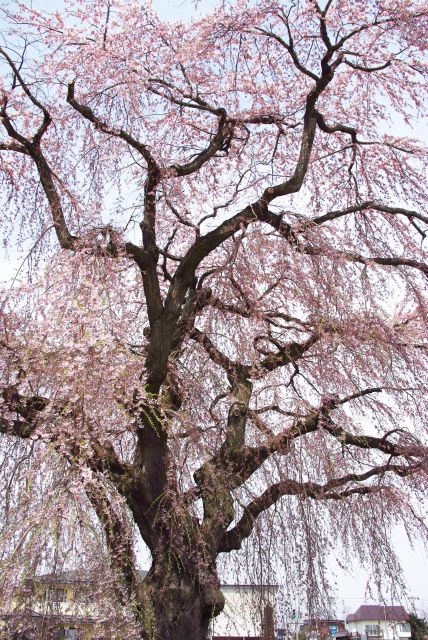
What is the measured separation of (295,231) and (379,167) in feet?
4.47

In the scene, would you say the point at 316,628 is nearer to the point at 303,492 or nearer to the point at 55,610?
the point at 303,492

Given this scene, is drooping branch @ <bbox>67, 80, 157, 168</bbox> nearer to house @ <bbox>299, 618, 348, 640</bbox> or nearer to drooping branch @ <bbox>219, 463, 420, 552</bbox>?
drooping branch @ <bbox>219, 463, 420, 552</bbox>

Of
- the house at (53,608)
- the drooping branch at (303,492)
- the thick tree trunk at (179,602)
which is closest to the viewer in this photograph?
the house at (53,608)

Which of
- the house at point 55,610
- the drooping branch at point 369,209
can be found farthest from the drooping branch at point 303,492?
the drooping branch at point 369,209

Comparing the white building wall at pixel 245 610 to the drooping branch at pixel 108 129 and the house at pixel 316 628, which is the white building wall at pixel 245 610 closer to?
the house at pixel 316 628

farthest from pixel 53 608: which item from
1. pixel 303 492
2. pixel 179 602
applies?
pixel 303 492

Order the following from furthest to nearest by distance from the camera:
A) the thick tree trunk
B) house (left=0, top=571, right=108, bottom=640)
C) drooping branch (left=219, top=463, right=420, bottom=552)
Answer: drooping branch (left=219, top=463, right=420, bottom=552), the thick tree trunk, house (left=0, top=571, right=108, bottom=640)

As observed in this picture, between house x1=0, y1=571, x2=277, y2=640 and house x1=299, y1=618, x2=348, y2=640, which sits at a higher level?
house x1=0, y1=571, x2=277, y2=640

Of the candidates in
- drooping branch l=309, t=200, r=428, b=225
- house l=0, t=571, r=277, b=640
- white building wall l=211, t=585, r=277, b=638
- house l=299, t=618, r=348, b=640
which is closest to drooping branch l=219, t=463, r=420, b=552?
white building wall l=211, t=585, r=277, b=638

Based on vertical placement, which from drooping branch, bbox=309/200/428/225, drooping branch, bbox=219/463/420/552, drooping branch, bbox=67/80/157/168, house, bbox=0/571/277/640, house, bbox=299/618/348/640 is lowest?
house, bbox=299/618/348/640

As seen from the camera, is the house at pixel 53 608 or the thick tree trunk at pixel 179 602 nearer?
the house at pixel 53 608

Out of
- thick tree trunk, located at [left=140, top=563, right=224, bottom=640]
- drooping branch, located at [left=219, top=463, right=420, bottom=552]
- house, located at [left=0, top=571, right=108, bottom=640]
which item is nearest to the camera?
house, located at [left=0, top=571, right=108, bottom=640]

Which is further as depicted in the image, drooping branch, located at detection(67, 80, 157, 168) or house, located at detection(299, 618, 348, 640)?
drooping branch, located at detection(67, 80, 157, 168)

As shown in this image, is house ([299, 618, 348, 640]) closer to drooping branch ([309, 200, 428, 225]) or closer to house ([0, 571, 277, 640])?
house ([0, 571, 277, 640])
